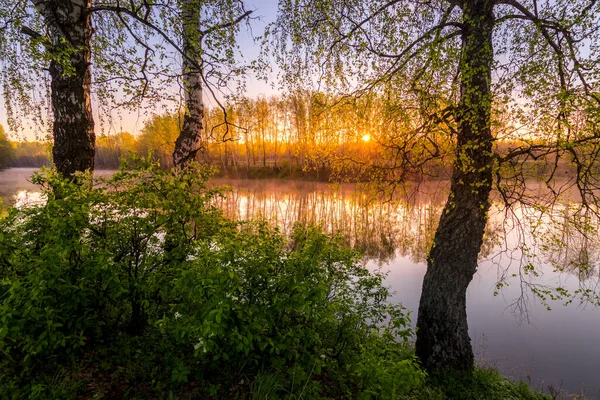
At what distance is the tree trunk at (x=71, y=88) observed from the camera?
4250 mm

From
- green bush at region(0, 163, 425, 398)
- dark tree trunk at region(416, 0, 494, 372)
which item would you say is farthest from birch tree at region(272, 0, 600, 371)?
A: green bush at region(0, 163, 425, 398)

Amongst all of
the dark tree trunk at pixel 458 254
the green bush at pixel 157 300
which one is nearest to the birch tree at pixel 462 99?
the dark tree trunk at pixel 458 254

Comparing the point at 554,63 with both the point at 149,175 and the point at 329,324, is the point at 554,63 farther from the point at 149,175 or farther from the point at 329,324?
the point at 149,175

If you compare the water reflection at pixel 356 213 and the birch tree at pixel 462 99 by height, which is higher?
the birch tree at pixel 462 99

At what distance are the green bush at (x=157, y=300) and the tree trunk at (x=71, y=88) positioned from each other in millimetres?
1530

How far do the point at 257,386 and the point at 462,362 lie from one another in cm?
453

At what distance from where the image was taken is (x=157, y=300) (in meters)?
3.69

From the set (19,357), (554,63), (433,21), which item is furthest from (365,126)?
(19,357)

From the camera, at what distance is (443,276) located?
215 inches

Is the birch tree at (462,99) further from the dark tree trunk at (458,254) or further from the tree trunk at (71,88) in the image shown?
the tree trunk at (71,88)

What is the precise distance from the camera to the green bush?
2.57 m

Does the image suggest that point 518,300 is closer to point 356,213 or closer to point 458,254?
point 458,254

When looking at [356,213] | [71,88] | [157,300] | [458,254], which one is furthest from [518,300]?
[71,88]

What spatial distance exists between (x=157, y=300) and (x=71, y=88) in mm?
3470
